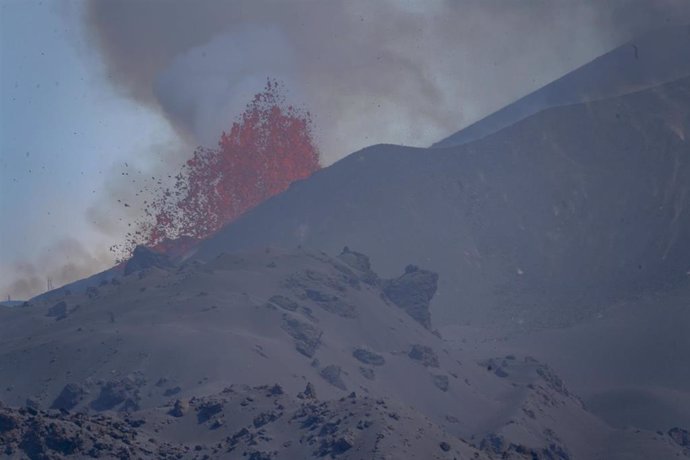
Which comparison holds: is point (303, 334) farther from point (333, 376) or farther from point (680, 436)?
point (680, 436)

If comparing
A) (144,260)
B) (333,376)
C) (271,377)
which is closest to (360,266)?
(144,260)

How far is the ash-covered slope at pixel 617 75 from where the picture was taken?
153ft

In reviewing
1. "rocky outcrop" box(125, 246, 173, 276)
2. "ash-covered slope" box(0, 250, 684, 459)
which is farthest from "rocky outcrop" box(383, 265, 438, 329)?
"rocky outcrop" box(125, 246, 173, 276)

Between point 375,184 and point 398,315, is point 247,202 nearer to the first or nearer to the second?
point 375,184

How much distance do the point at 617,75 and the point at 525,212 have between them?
10648mm

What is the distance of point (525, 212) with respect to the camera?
43844mm

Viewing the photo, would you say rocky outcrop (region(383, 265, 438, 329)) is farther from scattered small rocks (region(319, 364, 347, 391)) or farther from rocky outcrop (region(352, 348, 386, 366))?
scattered small rocks (region(319, 364, 347, 391))

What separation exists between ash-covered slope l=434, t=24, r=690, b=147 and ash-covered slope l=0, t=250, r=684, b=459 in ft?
71.8

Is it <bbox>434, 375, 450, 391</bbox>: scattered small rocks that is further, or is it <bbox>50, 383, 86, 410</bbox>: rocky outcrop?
<bbox>434, 375, 450, 391</bbox>: scattered small rocks

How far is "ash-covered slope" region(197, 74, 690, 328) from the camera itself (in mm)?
38375

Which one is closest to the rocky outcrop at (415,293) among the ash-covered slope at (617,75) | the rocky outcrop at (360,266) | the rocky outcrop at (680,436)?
the rocky outcrop at (360,266)

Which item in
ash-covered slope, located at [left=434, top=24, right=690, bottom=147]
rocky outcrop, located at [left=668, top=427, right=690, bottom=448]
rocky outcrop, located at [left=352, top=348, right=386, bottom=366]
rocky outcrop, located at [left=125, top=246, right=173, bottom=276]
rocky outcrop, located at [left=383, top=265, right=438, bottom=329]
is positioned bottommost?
rocky outcrop, located at [left=668, top=427, right=690, bottom=448]

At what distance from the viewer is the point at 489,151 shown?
47.4 meters

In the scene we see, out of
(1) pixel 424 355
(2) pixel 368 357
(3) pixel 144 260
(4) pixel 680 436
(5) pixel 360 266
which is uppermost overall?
(3) pixel 144 260
